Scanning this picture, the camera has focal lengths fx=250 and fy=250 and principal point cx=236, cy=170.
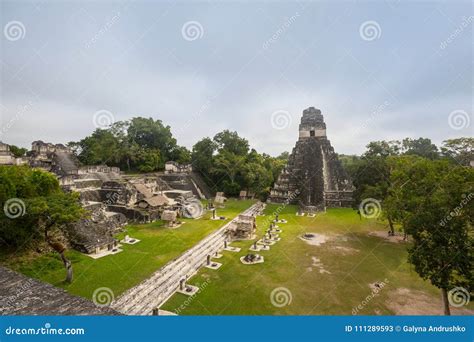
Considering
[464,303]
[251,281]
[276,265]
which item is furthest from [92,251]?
[464,303]

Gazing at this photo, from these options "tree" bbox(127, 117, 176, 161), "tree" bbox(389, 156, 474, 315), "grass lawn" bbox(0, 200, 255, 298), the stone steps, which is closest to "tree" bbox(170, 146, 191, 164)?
"tree" bbox(127, 117, 176, 161)

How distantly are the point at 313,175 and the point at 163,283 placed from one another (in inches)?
954

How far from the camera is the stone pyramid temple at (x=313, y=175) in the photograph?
29578 millimetres

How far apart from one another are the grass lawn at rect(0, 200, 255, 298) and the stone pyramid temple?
16119 mm

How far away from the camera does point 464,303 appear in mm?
9336

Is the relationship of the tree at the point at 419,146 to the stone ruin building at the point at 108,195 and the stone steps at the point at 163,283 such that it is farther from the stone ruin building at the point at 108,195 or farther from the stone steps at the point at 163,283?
the stone steps at the point at 163,283

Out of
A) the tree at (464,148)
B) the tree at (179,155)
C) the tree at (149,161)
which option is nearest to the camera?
the tree at (464,148)

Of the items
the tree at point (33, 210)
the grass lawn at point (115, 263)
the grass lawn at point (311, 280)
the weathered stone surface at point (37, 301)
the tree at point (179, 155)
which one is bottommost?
the grass lawn at point (311, 280)

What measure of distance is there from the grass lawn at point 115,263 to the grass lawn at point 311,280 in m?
2.54

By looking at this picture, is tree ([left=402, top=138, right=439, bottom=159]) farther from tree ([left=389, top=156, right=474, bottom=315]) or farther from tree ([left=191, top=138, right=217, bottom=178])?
tree ([left=389, top=156, right=474, bottom=315])

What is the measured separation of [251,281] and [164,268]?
4381mm

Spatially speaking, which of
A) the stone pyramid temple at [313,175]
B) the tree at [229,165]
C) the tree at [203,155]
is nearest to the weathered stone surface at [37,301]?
the stone pyramid temple at [313,175]

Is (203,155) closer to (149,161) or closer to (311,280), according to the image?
(149,161)

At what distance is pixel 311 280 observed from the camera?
455 inches
